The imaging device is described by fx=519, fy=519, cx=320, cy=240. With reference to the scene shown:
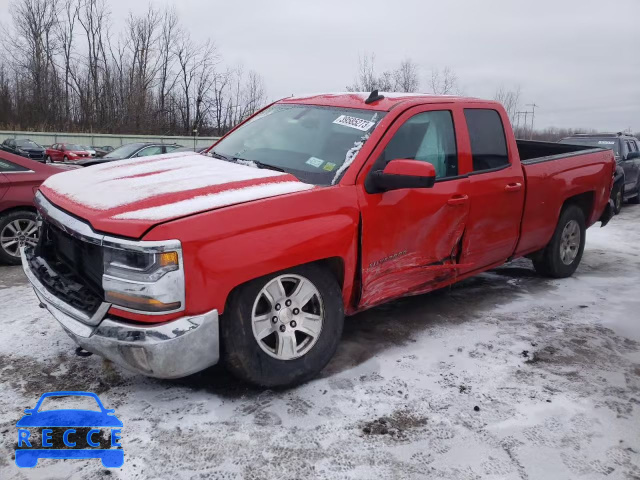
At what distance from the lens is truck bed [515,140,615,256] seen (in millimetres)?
4836

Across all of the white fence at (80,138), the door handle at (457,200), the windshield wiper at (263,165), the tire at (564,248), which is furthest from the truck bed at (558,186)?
the white fence at (80,138)

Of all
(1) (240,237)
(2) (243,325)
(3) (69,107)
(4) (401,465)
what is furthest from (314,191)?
(3) (69,107)

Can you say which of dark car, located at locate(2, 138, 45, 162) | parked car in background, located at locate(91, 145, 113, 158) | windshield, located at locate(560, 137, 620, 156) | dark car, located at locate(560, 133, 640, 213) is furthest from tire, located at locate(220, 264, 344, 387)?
dark car, located at locate(2, 138, 45, 162)

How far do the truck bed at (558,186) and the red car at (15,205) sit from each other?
5.34 metres

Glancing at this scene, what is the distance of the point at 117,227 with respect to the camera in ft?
8.36

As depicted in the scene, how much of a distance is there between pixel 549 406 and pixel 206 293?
2062 mm

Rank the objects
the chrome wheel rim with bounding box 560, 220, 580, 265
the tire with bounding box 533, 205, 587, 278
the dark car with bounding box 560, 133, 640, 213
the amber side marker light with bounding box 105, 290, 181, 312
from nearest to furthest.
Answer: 1. the amber side marker light with bounding box 105, 290, 181, 312
2. the tire with bounding box 533, 205, 587, 278
3. the chrome wheel rim with bounding box 560, 220, 580, 265
4. the dark car with bounding box 560, 133, 640, 213

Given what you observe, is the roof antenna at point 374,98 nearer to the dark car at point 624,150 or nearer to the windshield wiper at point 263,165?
the windshield wiper at point 263,165

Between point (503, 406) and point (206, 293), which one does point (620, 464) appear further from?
point (206, 293)

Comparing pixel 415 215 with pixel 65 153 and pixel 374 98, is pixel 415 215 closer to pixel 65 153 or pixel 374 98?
pixel 374 98

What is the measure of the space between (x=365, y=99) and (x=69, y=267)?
2.40m

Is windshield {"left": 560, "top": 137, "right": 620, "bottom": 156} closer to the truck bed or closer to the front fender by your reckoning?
the truck bed

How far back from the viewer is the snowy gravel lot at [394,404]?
2434 mm

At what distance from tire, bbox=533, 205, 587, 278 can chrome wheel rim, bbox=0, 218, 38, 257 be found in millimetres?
5689
